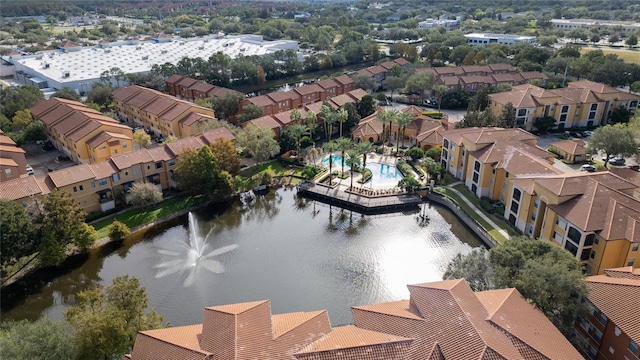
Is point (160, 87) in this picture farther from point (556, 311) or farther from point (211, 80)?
point (556, 311)

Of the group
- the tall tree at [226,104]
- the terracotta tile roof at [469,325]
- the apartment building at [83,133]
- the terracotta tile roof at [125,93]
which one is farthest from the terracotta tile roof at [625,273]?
the terracotta tile roof at [125,93]

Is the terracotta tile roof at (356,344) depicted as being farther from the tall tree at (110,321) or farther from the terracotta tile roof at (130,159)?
the terracotta tile roof at (130,159)

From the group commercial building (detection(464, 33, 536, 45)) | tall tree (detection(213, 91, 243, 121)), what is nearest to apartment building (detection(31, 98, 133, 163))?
tall tree (detection(213, 91, 243, 121))

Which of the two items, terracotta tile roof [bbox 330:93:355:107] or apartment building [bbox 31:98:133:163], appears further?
terracotta tile roof [bbox 330:93:355:107]

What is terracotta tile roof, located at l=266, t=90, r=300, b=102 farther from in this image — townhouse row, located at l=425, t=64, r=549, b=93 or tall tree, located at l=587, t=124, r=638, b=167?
tall tree, located at l=587, t=124, r=638, b=167

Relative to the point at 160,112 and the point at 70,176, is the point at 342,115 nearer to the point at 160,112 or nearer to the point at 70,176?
the point at 160,112

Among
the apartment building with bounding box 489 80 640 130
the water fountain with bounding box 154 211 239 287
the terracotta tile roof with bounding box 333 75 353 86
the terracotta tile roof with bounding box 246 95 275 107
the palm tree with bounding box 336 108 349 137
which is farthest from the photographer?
the terracotta tile roof with bounding box 333 75 353 86

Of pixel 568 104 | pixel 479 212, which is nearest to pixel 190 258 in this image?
pixel 479 212
